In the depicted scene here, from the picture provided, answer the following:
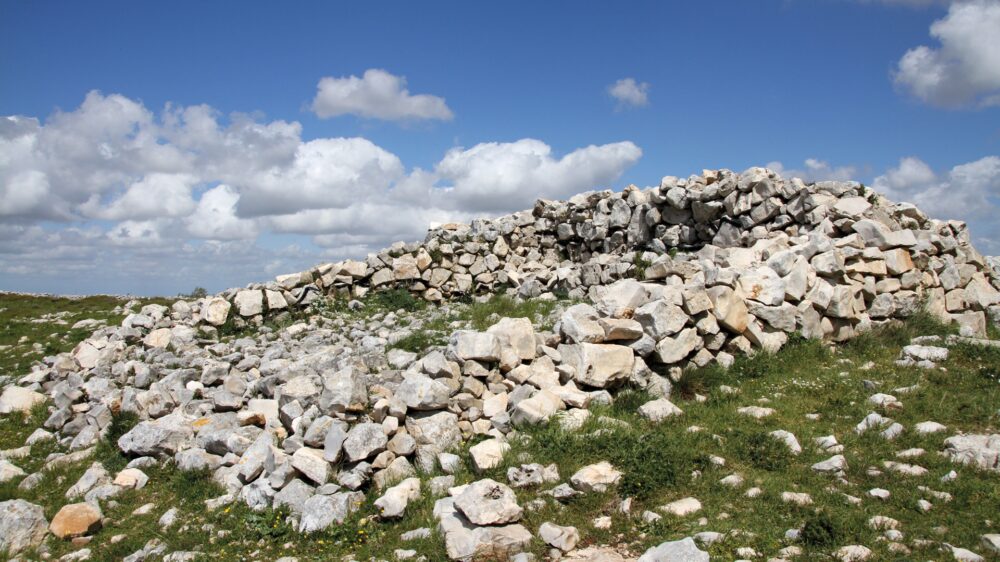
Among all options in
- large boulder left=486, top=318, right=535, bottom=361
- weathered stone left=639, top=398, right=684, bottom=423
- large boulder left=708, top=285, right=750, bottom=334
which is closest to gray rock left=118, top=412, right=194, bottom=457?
large boulder left=486, top=318, right=535, bottom=361

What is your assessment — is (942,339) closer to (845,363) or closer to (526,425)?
(845,363)

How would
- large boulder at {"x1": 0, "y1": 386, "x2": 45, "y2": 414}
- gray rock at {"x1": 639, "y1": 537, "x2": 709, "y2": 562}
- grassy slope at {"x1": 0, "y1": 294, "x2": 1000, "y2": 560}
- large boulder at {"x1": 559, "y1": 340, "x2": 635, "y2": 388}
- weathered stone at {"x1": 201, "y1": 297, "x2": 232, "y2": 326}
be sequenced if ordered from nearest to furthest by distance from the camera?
gray rock at {"x1": 639, "y1": 537, "x2": 709, "y2": 562}, grassy slope at {"x1": 0, "y1": 294, "x2": 1000, "y2": 560}, large boulder at {"x1": 559, "y1": 340, "x2": 635, "y2": 388}, large boulder at {"x1": 0, "y1": 386, "x2": 45, "y2": 414}, weathered stone at {"x1": 201, "y1": 297, "x2": 232, "y2": 326}

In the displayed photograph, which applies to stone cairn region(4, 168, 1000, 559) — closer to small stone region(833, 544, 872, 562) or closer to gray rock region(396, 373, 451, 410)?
gray rock region(396, 373, 451, 410)

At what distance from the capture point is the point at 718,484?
19.2ft

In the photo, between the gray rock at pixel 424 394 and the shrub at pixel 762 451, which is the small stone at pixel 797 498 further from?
the gray rock at pixel 424 394

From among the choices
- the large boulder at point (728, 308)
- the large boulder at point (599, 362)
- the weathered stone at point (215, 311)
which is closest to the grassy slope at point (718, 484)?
the large boulder at point (599, 362)

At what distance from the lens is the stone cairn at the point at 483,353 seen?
21.7 feet

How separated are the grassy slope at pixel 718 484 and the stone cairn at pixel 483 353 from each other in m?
0.25

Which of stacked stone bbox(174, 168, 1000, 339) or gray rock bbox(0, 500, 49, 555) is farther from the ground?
stacked stone bbox(174, 168, 1000, 339)

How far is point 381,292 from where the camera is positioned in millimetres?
16500

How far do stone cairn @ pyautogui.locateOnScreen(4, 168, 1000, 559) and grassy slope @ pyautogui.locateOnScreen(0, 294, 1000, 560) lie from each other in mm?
246

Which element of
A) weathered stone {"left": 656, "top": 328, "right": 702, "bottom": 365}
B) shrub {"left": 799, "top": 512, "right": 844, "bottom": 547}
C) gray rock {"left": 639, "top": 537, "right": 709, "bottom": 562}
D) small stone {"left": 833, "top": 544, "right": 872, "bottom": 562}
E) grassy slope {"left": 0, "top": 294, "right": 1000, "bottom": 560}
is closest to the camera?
gray rock {"left": 639, "top": 537, "right": 709, "bottom": 562}

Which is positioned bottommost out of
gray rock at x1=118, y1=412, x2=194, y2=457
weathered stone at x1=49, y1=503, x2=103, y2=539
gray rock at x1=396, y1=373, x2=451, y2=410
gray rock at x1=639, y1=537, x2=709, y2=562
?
weathered stone at x1=49, y1=503, x2=103, y2=539

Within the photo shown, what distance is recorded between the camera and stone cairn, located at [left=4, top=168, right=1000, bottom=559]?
6.61 metres
